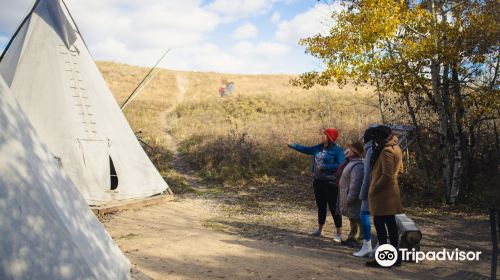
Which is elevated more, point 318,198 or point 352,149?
point 352,149

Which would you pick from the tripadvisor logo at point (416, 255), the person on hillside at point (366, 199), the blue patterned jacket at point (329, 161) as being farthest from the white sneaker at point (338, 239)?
the tripadvisor logo at point (416, 255)

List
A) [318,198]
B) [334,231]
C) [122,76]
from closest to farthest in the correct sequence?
[318,198]
[334,231]
[122,76]

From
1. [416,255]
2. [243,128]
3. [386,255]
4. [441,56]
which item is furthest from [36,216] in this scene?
[243,128]

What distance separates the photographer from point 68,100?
854cm

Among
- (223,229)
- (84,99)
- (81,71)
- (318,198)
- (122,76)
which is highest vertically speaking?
(122,76)

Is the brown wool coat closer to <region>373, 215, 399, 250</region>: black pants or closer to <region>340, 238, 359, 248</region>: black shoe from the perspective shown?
<region>373, 215, 399, 250</region>: black pants

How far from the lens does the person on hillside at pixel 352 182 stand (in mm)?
5863

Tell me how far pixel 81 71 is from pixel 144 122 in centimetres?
1486

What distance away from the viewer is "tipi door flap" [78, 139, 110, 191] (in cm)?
845

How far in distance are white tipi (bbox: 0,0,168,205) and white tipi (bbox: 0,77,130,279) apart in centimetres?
496

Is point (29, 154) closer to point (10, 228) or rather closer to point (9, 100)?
point (9, 100)

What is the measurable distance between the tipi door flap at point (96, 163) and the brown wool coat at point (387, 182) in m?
5.80

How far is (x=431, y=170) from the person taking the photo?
36.6 feet

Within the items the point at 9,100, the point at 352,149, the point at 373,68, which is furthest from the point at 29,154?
the point at 373,68
